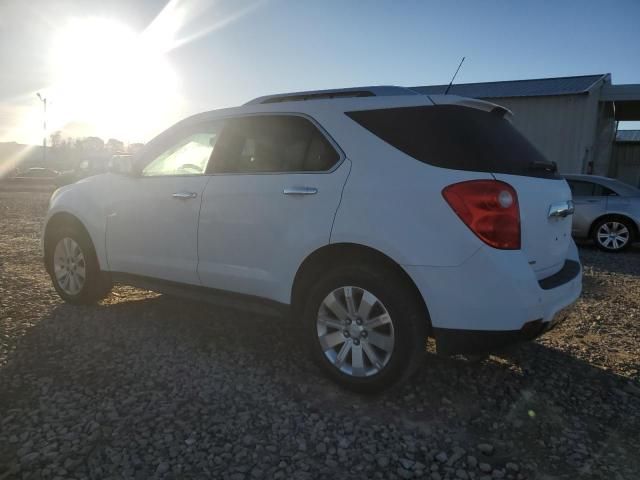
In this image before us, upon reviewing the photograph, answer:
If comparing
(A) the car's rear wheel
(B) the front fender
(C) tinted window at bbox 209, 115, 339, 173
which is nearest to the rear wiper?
(C) tinted window at bbox 209, 115, 339, 173

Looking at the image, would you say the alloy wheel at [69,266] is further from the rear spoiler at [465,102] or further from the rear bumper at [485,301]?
the rear spoiler at [465,102]

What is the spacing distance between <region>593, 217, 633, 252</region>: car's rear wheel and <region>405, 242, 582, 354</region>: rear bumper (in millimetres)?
7593

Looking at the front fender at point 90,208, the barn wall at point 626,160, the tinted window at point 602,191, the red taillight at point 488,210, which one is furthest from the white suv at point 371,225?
the barn wall at point 626,160

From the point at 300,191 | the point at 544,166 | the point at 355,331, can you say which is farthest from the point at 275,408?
the point at 544,166

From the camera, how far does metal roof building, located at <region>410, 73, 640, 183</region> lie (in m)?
16.2

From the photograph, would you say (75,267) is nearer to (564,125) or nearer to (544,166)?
(544,166)

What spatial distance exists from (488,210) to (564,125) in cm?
1602

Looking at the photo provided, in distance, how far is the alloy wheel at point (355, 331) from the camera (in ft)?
9.61

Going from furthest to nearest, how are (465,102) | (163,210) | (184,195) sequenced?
(163,210), (184,195), (465,102)

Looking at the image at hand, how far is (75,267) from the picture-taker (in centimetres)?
475

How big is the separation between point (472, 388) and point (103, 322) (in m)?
3.06

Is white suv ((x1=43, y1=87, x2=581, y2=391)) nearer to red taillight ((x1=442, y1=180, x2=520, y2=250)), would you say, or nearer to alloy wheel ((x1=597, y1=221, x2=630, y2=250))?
red taillight ((x1=442, y1=180, x2=520, y2=250))

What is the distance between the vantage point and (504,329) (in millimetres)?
2670

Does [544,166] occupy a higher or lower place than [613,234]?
higher
